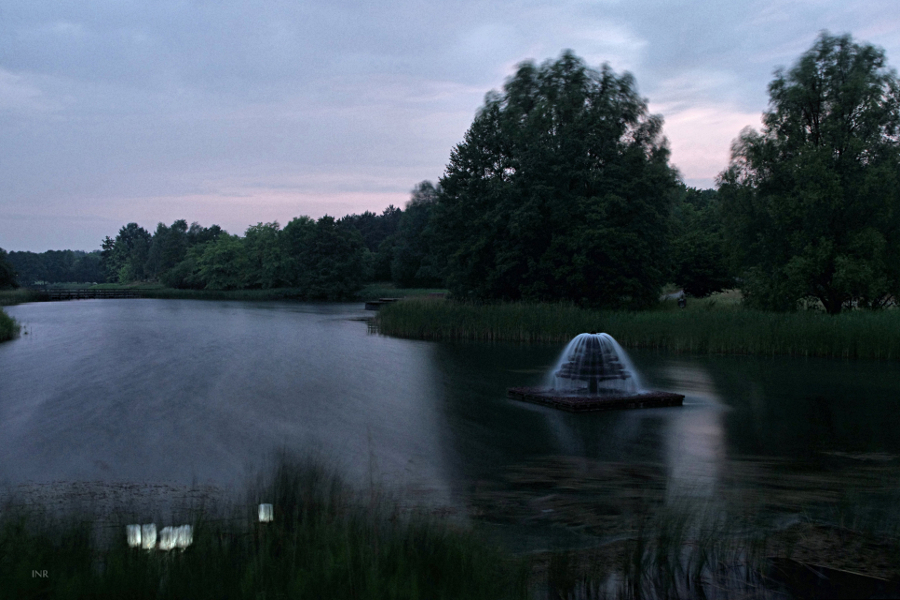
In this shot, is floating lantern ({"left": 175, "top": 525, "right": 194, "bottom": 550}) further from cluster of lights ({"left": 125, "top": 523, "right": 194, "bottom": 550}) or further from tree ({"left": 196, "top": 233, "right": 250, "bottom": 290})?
tree ({"left": 196, "top": 233, "right": 250, "bottom": 290})

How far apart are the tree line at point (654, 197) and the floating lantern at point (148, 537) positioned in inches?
1305

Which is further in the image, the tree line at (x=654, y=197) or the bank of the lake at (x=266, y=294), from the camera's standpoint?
the bank of the lake at (x=266, y=294)

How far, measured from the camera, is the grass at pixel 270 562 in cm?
512

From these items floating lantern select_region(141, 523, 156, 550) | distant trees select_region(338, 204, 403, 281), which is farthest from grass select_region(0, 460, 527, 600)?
distant trees select_region(338, 204, 403, 281)

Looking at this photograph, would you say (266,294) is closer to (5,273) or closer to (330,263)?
(330,263)

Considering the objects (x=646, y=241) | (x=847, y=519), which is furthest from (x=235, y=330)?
(x=847, y=519)

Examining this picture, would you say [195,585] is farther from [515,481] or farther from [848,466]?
[848,466]

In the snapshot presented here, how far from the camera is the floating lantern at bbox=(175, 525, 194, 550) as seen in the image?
6106 millimetres

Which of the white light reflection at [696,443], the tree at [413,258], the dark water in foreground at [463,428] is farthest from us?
the tree at [413,258]

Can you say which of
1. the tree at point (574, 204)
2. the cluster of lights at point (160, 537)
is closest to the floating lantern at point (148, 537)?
the cluster of lights at point (160, 537)

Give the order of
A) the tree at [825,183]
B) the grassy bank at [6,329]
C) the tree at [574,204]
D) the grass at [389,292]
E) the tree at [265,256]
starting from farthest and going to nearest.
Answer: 1. the tree at [265,256]
2. the grass at [389,292]
3. the tree at [574,204]
4. the grassy bank at [6,329]
5. the tree at [825,183]

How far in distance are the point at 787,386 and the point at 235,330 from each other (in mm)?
30560

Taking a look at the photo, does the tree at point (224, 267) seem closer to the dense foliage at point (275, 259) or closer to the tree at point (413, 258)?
the dense foliage at point (275, 259)

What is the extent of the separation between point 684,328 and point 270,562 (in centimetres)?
2651
